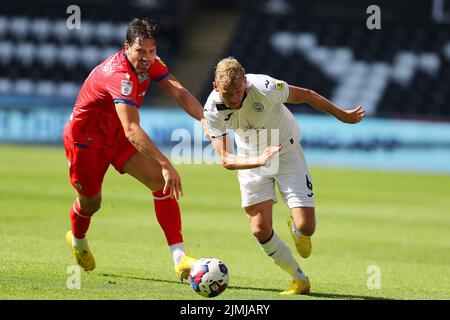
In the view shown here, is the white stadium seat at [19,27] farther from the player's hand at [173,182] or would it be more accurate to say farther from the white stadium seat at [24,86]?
the player's hand at [173,182]

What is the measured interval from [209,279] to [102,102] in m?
2.11

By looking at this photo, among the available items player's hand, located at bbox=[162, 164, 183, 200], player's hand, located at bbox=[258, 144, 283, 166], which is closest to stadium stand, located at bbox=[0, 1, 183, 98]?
player's hand, located at bbox=[162, 164, 183, 200]

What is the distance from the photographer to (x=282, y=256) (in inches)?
340

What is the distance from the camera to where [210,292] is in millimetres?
7816

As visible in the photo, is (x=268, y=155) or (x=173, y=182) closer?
(x=268, y=155)

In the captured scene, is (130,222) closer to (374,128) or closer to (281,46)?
(374,128)

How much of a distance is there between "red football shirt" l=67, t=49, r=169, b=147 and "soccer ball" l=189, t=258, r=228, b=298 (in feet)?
5.31

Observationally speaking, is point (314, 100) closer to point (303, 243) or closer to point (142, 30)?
point (303, 243)

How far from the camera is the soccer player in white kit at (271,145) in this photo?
27.3 feet

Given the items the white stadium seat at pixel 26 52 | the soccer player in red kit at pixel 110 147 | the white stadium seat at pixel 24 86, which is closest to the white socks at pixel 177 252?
the soccer player in red kit at pixel 110 147

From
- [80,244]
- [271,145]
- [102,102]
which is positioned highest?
[102,102]

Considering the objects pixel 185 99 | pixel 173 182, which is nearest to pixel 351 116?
pixel 185 99

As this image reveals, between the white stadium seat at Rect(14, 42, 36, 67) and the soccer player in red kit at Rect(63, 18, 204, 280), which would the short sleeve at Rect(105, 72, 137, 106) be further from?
the white stadium seat at Rect(14, 42, 36, 67)

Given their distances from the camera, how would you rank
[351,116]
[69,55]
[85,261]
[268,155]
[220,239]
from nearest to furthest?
[268,155]
[351,116]
[85,261]
[220,239]
[69,55]
